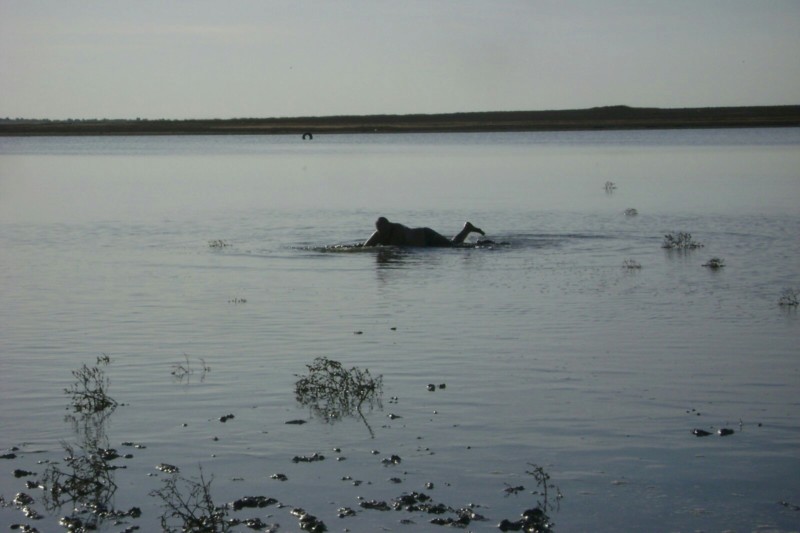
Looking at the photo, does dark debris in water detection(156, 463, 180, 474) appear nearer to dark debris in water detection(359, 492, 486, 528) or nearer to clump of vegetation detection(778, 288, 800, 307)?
dark debris in water detection(359, 492, 486, 528)

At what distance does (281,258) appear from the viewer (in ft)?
92.8

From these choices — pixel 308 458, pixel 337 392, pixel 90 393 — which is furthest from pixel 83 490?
pixel 337 392

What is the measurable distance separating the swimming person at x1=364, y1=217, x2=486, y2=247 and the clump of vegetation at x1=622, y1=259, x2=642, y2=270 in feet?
14.7

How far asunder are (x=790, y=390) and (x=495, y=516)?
552 centimetres

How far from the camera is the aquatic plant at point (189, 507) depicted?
9.11 meters

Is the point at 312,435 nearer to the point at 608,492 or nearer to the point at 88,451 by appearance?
the point at 88,451

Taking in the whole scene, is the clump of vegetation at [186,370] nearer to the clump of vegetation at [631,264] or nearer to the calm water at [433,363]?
the calm water at [433,363]

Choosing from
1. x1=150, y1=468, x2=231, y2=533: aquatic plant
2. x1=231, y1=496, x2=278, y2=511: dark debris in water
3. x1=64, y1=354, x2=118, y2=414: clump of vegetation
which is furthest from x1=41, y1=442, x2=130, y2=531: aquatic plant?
x1=64, y1=354, x2=118, y2=414: clump of vegetation

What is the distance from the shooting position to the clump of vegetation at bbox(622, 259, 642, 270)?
25.3 meters

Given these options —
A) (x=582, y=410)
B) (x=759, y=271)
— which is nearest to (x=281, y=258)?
(x=759, y=271)

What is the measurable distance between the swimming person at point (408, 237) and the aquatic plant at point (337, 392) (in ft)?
51.9

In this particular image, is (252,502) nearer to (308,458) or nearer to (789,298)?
(308,458)

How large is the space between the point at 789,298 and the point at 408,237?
38.6ft

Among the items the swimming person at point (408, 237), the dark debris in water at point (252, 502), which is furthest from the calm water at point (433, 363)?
the swimming person at point (408, 237)
